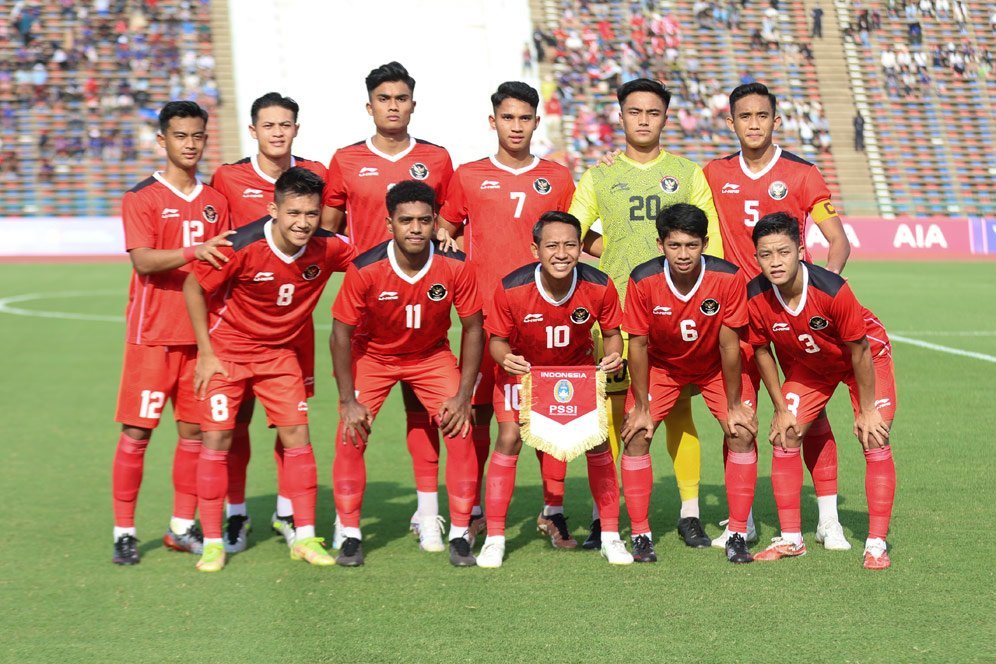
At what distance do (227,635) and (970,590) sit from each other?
3.36 m

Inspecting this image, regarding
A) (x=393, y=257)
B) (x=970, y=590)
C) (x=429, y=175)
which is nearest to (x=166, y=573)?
(x=393, y=257)

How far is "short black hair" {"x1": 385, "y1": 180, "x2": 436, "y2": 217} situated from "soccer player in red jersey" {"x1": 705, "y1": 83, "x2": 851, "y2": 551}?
5.75 ft

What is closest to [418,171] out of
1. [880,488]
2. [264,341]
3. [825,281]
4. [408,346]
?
[408,346]

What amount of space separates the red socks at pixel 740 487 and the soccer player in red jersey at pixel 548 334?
612mm

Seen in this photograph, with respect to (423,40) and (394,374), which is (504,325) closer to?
(394,374)

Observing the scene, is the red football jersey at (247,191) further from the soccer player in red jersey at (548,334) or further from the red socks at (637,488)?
the red socks at (637,488)

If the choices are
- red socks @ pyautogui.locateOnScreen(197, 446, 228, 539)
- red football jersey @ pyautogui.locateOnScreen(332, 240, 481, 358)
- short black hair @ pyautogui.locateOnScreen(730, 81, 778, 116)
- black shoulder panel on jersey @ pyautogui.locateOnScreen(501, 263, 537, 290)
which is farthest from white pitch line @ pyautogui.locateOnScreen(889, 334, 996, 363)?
red socks @ pyautogui.locateOnScreen(197, 446, 228, 539)

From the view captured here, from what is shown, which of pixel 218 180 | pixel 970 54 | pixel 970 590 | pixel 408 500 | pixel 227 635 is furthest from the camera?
pixel 970 54

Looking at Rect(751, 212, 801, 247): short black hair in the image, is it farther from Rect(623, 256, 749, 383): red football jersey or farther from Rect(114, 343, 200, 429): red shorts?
Rect(114, 343, 200, 429): red shorts

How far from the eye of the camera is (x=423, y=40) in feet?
126

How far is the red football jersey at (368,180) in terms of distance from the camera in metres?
6.98

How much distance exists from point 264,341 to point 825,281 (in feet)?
9.78

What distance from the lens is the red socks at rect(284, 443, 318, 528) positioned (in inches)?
257

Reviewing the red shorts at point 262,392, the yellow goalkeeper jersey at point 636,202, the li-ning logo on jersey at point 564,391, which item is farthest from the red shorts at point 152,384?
the yellow goalkeeper jersey at point 636,202
